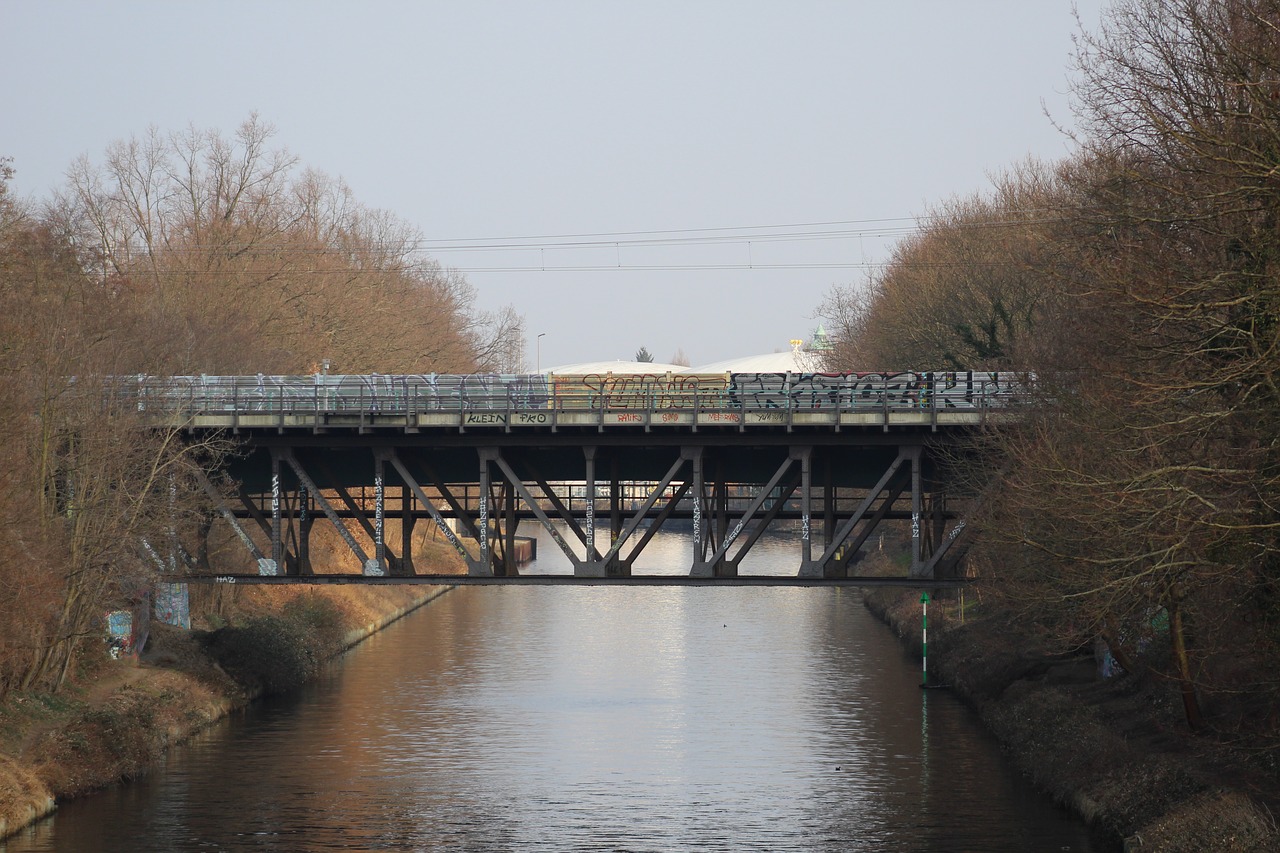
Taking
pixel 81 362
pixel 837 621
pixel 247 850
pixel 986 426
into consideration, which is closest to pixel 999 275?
pixel 837 621

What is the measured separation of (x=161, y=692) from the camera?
5034cm

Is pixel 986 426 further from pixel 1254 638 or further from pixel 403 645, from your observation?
pixel 403 645

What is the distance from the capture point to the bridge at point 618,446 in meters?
46.7

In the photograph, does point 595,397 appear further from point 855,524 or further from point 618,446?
point 855,524

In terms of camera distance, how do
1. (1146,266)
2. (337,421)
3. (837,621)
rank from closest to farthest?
1. (1146,266)
2. (337,421)
3. (837,621)

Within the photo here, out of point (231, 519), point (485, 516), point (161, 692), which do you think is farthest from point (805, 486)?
point (161, 692)

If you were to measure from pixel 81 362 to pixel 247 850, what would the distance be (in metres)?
17.5

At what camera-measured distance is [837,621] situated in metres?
82.2

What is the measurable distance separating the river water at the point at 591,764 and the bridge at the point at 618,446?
5.57m

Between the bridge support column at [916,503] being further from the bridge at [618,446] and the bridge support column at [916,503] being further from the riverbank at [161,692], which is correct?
the riverbank at [161,692]

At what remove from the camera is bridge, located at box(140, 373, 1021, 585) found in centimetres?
4666

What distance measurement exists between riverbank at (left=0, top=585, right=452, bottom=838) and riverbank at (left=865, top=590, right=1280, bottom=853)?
2578 centimetres

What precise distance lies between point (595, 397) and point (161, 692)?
17.5m

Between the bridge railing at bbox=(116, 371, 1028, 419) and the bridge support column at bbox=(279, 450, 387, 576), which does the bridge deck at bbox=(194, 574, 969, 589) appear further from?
the bridge railing at bbox=(116, 371, 1028, 419)
